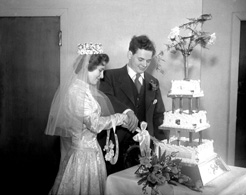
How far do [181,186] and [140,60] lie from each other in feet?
3.51

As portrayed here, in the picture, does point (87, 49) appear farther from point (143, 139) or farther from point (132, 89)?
point (143, 139)

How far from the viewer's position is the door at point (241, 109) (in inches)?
112

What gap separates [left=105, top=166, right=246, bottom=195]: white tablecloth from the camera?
212cm

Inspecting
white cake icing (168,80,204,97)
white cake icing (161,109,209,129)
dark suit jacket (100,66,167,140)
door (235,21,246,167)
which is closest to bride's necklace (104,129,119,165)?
dark suit jacket (100,66,167,140)

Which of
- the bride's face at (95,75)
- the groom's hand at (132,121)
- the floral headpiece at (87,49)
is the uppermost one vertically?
the floral headpiece at (87,49)

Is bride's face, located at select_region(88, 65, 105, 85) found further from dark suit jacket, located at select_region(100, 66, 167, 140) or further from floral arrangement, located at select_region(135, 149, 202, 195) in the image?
floral arrangement, located at select_region(135, 149, 202, 195)

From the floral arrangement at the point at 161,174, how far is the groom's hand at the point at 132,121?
48 centimetres

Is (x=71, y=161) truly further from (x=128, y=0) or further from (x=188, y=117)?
(x=128, y=0)

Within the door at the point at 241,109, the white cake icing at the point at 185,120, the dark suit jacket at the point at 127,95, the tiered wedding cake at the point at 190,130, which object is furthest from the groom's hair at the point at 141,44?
the door at the point at 241,109

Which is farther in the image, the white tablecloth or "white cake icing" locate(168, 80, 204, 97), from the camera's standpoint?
"white cake icing" locate(168, 80, 204, 97)

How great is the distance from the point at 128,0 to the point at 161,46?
0.49 meters

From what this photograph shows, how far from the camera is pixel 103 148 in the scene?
274cm

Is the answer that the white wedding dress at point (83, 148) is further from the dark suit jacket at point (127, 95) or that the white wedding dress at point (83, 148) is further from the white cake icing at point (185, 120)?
the white cake icing at point (185, 120)

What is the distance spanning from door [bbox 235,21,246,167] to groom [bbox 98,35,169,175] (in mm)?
744
